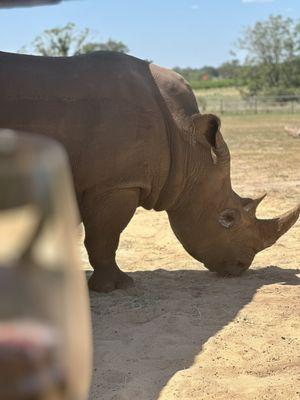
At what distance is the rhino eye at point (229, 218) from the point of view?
598cm

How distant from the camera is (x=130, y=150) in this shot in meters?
5.12

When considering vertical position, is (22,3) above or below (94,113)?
above

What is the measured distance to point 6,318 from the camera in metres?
0.67

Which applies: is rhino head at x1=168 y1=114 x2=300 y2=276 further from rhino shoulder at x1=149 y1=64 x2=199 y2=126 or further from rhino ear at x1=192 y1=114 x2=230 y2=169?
rhino shoulder at x1=149 y1=64 x2=199 y2=126

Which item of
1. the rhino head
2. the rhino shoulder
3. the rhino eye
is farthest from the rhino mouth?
the rhino shoulder

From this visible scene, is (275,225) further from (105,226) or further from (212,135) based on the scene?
(105,226)

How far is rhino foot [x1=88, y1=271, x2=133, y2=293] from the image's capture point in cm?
555

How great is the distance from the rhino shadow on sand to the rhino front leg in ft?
0.45

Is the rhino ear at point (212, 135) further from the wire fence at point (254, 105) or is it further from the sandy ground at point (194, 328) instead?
the wire fence at point (254, 105)

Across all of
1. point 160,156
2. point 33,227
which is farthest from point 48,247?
point 160,156

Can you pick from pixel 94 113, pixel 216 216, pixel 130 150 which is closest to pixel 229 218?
pixel 216 216

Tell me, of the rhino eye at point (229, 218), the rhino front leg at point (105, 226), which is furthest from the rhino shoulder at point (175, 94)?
the rhino eye at point (229, 218)

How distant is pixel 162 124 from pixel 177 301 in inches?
59.3

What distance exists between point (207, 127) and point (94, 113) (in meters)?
1.20
